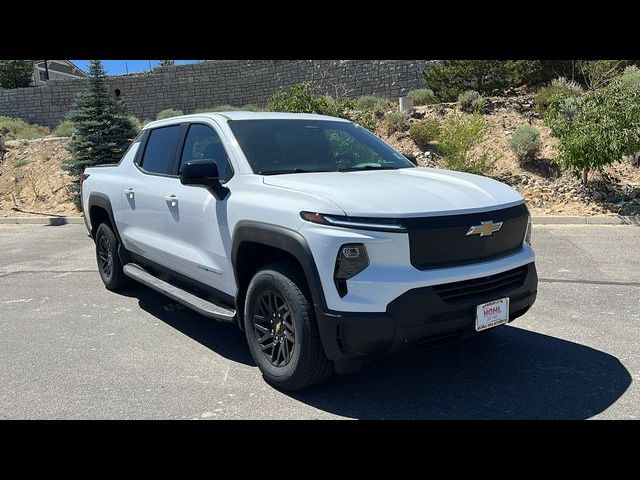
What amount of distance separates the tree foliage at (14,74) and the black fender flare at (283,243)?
145 feet

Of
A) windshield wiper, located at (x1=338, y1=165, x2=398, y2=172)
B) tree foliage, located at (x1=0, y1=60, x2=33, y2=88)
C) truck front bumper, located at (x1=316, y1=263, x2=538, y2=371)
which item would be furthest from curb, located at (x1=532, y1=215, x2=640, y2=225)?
tree foliage, located at (x1=0, y1=60, x2=33, y2=88)

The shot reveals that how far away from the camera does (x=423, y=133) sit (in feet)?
50.0

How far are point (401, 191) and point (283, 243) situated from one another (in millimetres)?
823

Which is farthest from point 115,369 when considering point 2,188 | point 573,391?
point 2,188

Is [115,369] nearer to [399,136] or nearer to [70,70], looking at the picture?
[399,136]

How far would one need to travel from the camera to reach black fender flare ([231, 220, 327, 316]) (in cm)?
314

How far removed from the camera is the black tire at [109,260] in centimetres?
608

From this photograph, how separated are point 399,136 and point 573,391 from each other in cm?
1351

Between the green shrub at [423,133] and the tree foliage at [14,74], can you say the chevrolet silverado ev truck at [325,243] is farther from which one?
the tree foliage at [14,74]

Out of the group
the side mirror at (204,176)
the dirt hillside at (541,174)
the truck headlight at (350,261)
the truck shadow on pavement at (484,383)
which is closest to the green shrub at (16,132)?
the dirt hillside at (541,174)

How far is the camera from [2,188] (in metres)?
17.1

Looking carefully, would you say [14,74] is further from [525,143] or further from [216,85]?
[525,143]

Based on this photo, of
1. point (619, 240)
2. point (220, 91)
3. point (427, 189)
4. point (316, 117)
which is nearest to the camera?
point (427, 189)

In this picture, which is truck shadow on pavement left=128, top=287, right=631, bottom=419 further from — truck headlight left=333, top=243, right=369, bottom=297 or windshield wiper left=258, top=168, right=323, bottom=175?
windshield wiper left=258, top=168, right=323, bottom=175
